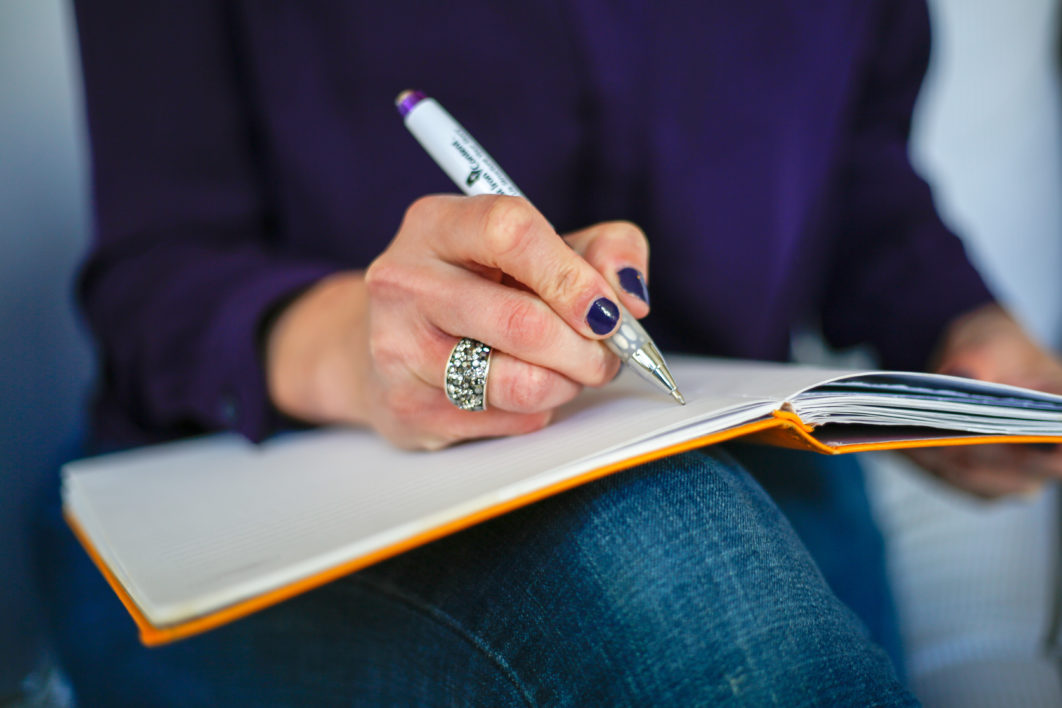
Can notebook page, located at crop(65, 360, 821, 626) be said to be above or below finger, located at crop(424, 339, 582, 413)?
below

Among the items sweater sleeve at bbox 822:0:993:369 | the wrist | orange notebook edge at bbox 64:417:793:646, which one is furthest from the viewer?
sweater sleeve at bbox 822:0:993:369

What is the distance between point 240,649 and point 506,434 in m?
0.24

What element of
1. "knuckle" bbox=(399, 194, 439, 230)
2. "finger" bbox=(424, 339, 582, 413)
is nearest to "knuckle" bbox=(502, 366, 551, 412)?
"finger" bbox=(424, 339, 582, 413)

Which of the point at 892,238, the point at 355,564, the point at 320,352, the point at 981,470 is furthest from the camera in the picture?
the point at 892,238

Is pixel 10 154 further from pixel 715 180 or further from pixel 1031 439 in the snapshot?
pixel 1031 439

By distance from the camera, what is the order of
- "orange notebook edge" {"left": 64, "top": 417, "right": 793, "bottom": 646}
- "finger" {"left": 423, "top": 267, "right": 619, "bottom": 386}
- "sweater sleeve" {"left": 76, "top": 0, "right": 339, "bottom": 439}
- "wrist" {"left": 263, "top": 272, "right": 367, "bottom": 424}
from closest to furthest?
"orange notebook edge" {"left": 64, "top": 417, "right": 793, "bottom": 646} → "finger" {"left": 423, "top": 267, "right": 619, "bottom": 386} → "wrist" {"left": 263, "top": 272, "right": 367, "bottom": 424} → "sweater sleeve" {"left": 76, "top": 0, "right": 339, "bottom": 439}

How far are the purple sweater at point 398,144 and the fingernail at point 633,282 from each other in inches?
11.8

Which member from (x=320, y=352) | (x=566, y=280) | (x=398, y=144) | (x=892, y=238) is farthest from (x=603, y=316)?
(x=892, y=238)

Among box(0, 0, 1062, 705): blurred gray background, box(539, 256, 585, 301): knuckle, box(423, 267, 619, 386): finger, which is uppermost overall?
box(539, 256, 585, 301): knuckle

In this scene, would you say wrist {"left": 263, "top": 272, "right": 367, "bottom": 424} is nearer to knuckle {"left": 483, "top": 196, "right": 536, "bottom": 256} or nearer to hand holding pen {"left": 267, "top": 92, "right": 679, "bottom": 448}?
hand holding pen {"left": 267, "top": 92, "right": 679, "bottom": 448}

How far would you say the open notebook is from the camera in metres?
0.30

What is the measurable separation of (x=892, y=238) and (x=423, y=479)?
0.74m

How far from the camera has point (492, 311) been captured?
1.25 ft

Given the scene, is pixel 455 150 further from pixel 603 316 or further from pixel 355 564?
pixel 355 564
